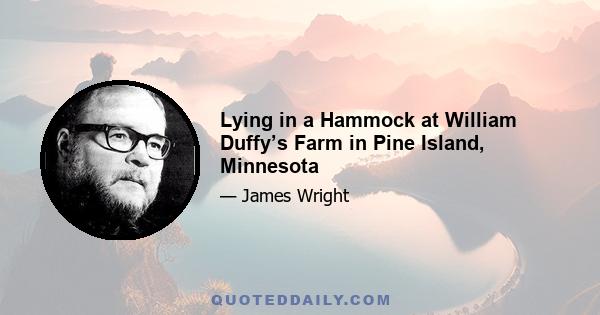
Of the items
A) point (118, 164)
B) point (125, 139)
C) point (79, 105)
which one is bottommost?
point (118, 164)

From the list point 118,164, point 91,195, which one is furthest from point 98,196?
point 118,164

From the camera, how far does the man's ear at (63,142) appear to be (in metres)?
3.11

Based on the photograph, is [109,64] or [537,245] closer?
[109,64]

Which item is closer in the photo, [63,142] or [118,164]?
[118,164]

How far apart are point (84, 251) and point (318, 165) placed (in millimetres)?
1534

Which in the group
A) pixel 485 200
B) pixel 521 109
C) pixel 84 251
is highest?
pixel 521 109

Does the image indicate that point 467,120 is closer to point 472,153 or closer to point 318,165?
point 472,153

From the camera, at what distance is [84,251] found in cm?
380

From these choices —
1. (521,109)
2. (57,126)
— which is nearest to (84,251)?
(57,126)

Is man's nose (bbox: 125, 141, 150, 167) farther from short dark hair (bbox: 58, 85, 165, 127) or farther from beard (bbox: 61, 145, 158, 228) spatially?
short dark hair (bbox: 58, 85, 165, 127)

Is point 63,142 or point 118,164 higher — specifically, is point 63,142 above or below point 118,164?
above

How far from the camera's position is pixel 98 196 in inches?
121

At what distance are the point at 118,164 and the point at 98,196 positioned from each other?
218 millimetres

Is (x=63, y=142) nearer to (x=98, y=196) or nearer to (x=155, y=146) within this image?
(x=98, y=196)
